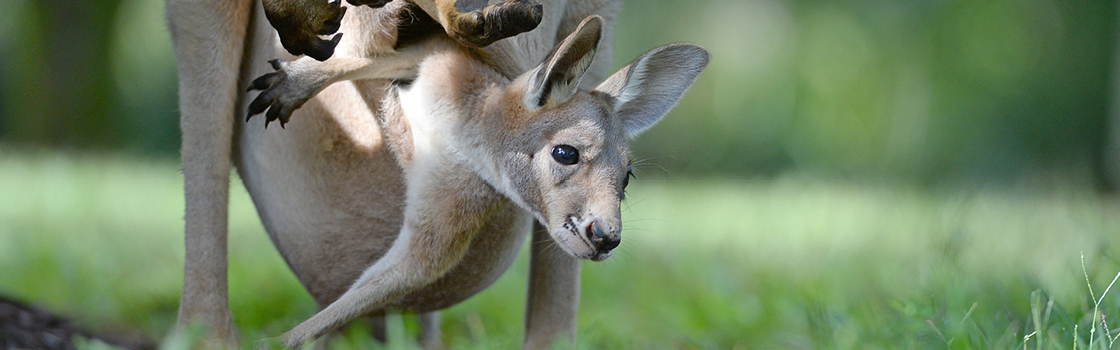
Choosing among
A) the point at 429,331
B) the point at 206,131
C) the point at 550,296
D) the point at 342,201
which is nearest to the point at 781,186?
the point at 429,331

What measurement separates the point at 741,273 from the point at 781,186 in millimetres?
3045

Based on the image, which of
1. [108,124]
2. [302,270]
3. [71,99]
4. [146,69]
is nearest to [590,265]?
[302,270]

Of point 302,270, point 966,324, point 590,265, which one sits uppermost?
point 966,324

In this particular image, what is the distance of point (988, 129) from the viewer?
406 inches

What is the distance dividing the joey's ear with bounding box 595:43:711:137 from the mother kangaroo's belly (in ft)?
1.10

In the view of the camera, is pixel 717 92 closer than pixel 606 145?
No

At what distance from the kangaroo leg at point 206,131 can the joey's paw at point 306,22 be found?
1.58ft

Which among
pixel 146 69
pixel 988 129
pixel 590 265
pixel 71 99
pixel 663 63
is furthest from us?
pixel 146 69

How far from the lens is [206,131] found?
218cm

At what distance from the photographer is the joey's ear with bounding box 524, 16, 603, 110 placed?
1646 millimetres

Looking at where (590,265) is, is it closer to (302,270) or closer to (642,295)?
(642,295)

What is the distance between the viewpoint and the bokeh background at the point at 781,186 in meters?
2.56

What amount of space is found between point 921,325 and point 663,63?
743 mm

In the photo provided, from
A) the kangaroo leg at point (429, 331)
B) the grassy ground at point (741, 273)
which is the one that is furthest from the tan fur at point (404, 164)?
the kangaroo leg at point (429, 331)
